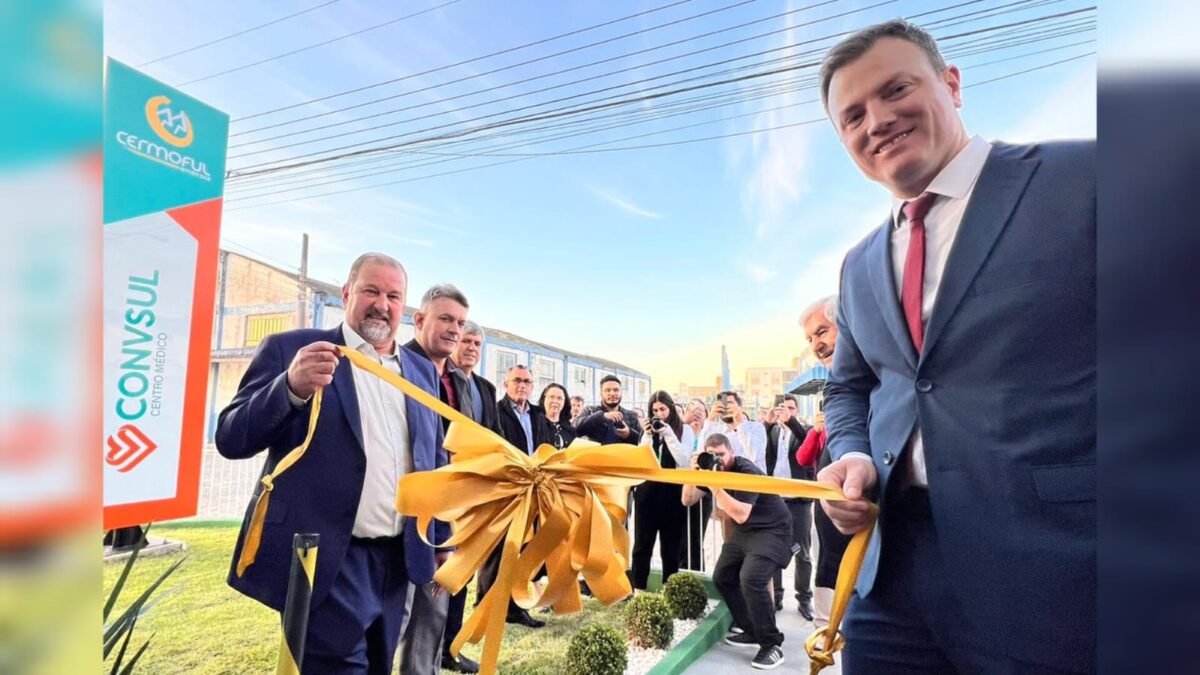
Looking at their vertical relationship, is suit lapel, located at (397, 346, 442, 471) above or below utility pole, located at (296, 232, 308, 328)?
below

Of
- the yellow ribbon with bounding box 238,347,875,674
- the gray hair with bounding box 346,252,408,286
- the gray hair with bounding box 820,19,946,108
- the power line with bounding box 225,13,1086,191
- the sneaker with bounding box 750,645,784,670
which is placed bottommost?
the sneaker with bounding box 750,645,784,670

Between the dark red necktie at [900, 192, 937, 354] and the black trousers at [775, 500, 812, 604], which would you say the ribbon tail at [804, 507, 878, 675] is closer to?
the dark red necktie at [900, 192, 937, 354]

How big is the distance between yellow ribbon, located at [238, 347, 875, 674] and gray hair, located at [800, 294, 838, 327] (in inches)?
10.8

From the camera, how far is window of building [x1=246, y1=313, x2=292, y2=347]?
969mm

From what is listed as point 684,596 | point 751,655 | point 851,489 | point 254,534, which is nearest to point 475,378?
point 254,534

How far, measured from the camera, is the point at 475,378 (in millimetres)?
1148

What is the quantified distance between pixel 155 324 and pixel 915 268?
149 cm

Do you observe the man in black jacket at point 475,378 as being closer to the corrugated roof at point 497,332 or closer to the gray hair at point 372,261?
the corrugated roof at point 497,332

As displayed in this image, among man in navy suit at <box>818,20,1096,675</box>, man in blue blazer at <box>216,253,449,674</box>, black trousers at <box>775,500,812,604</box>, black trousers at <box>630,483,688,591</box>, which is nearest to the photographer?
man in navy suit at <box>818,20,1096,675</box>

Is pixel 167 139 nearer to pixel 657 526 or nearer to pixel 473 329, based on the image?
pixel 473 329

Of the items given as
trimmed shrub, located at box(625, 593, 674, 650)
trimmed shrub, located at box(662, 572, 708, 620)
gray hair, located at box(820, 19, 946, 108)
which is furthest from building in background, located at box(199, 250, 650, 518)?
trimmed shrub, located at box(662, 572, 708, 620)

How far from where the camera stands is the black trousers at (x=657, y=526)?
130 centimetres

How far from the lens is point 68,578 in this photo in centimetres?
27

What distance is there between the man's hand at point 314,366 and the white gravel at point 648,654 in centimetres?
121
